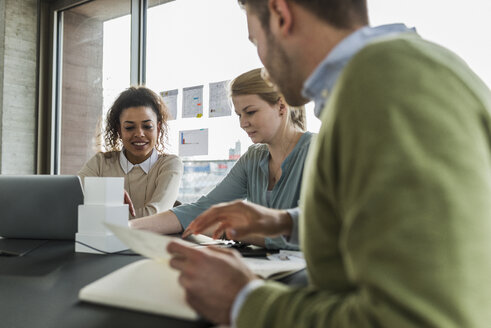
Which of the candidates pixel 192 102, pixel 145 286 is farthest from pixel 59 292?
pixel 192 102

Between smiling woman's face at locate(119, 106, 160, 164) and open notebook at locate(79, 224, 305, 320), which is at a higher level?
smiling woman's face at locate(119, 106, 160, 164)

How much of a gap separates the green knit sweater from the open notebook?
4.8 inches

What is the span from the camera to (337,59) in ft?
1.89

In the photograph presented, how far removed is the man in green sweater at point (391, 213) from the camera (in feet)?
1.18

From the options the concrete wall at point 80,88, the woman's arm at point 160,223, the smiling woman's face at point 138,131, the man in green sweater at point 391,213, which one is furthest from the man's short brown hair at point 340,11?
the concrete wall at point 80,88

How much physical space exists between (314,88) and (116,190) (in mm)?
649

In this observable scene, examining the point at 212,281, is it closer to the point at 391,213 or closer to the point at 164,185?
Answer: the point at 391,213

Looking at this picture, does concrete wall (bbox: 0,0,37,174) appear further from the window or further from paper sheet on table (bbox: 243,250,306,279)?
paper sheet on table (bbox: 243,250,306,279)

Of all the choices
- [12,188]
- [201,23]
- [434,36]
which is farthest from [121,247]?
[201,23]

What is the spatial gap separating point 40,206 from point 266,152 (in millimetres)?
969

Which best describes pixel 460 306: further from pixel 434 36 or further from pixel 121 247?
pixel 434 36

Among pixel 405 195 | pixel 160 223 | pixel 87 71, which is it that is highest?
pixel 87 71

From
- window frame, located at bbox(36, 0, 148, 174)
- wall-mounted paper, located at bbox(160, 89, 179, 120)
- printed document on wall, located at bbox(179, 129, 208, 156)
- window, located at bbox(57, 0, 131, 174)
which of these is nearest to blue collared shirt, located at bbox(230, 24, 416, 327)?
printed document on wall, located at bbox(179, 129, 208, 156)

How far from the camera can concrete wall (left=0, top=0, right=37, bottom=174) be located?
3.34 metres
